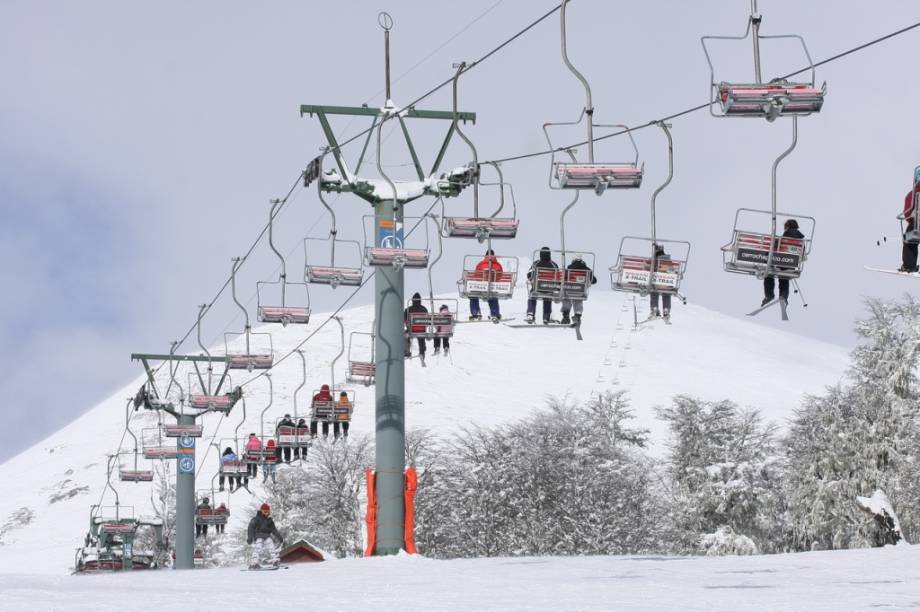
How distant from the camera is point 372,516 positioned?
32188 millimetres

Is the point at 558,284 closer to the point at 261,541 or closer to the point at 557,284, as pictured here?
the point at 557,284

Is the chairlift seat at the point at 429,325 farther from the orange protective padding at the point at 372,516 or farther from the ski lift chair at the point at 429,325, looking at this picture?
the orange protective padding at the point at 372,516

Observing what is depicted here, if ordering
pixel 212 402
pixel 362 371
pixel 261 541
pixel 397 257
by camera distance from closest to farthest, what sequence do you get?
pixel 397 257, pixel 261 541, pixel 362 371, pixel 212 402

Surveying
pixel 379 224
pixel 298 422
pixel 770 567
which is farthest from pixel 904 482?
pixel 770 567

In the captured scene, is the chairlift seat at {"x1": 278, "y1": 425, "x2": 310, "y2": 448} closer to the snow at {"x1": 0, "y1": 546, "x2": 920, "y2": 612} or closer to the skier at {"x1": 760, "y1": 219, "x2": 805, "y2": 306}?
the snow at {"x1": 0, "y1": 546, "x2": 920, "y2": 612}

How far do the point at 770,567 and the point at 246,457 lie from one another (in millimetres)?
35764

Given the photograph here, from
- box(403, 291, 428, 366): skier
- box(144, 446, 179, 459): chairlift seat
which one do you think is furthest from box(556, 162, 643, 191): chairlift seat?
box(144, 446, 179, 459): chairlift seat

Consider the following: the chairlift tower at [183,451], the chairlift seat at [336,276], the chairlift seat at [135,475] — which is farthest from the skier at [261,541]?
the chairlift seat at [135,475]

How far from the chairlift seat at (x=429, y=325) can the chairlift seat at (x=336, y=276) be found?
202 centimetres

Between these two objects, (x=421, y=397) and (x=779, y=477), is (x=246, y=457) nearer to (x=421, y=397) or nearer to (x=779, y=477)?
(x=779, y=477)

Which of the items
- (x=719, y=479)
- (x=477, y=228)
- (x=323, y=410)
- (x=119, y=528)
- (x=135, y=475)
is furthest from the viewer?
(x=719, y=479)

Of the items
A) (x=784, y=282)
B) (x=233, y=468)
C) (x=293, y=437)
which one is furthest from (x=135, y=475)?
(x=784, y=282)

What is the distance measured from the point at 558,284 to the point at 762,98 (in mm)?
6672

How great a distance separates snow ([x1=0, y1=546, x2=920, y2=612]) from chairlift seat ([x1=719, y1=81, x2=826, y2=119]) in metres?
6.16
